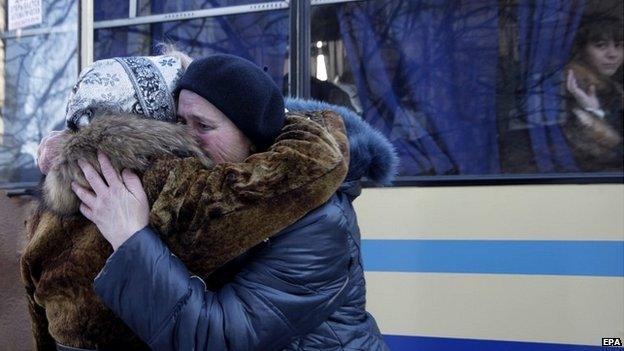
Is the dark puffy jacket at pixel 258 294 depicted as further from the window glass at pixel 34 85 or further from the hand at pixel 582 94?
the window glass at pixel 34 85

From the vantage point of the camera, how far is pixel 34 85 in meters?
3.94

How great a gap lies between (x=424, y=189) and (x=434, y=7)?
0.73 meters

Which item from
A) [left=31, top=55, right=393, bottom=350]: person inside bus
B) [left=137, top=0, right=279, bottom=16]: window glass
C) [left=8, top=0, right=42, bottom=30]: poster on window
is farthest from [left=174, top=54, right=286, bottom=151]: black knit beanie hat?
[left=8, top=0, right=42, bottom=30]: poster on window

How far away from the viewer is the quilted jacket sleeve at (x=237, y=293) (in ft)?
4.81

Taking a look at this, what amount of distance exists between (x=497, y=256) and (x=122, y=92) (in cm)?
185

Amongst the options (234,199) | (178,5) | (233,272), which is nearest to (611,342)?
(233,272)

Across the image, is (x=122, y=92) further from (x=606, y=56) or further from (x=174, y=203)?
(x=606, y=56)

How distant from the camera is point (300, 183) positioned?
1534 mm

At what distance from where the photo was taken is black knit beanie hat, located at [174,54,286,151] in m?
1.60

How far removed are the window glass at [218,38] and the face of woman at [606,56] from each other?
1238mm

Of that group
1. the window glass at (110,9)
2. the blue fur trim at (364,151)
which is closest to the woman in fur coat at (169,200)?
the blue fur trim at (364,151)

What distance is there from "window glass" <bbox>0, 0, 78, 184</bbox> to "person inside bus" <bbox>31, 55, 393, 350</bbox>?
2.35 meters

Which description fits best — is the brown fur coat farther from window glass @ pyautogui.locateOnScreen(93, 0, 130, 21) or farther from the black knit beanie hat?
window glass @ pyautogui.locateOnScreen(93, 0, 130, 21)

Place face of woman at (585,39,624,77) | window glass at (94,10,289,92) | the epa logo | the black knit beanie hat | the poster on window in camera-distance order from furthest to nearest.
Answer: the poster on window
window glass at (94,10,289,92)
face of woman at (585,39,624,77)
the epa logo
the black knit beanie hat
